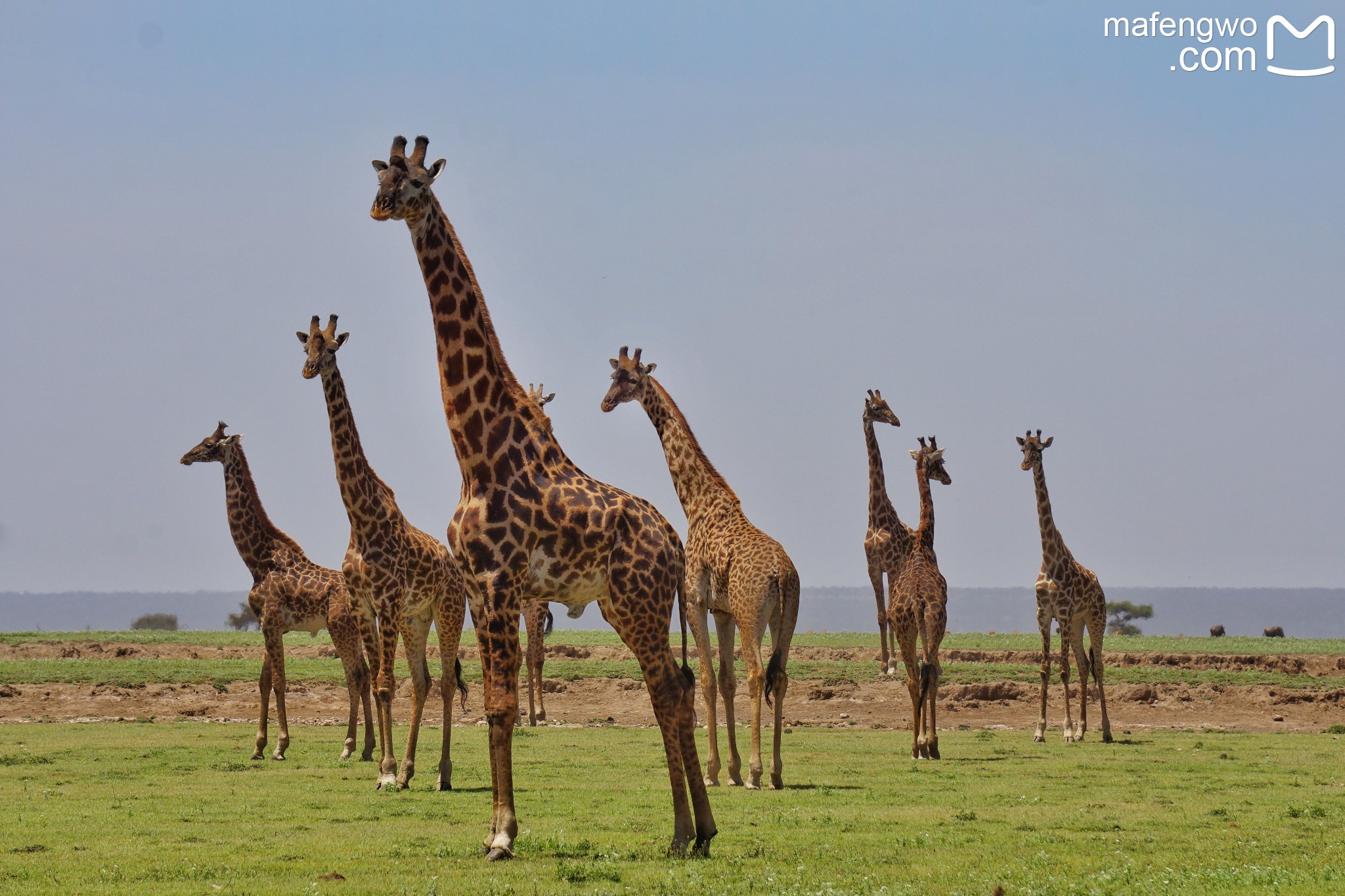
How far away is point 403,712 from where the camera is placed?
97.8 ft

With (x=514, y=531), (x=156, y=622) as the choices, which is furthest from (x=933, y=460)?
(x=156, y=622)

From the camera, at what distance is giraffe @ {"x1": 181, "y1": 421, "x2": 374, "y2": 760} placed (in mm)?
20781

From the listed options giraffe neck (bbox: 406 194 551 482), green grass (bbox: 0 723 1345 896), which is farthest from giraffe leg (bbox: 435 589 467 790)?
giraffe neck (bbox: 406 194 551 482)

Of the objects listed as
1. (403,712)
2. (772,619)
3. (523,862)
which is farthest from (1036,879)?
(403,712)

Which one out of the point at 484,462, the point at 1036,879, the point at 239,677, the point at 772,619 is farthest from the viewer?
the point at 239,677

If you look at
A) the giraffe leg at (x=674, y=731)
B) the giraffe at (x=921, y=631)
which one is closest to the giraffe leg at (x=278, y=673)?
the giraffe at (x=921, y=631)

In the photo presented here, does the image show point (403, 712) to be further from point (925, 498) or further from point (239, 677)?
point (925, 498)

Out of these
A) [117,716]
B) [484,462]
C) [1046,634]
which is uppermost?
[484,462]

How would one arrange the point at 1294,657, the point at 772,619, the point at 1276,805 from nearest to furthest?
1. the point at 1276,805
2. the point at 772,619
3. the point at 1294,657

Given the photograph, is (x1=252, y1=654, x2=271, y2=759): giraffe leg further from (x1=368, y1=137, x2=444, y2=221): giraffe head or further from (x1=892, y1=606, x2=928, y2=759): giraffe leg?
(x1=368, y1=137, x2=444, y2=221): giraffe head

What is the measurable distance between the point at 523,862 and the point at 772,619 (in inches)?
260

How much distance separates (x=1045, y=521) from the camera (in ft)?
80.9

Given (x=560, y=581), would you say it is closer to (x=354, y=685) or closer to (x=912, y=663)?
(x=912, y=663)

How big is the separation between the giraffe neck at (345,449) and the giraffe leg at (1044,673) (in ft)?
39.2
